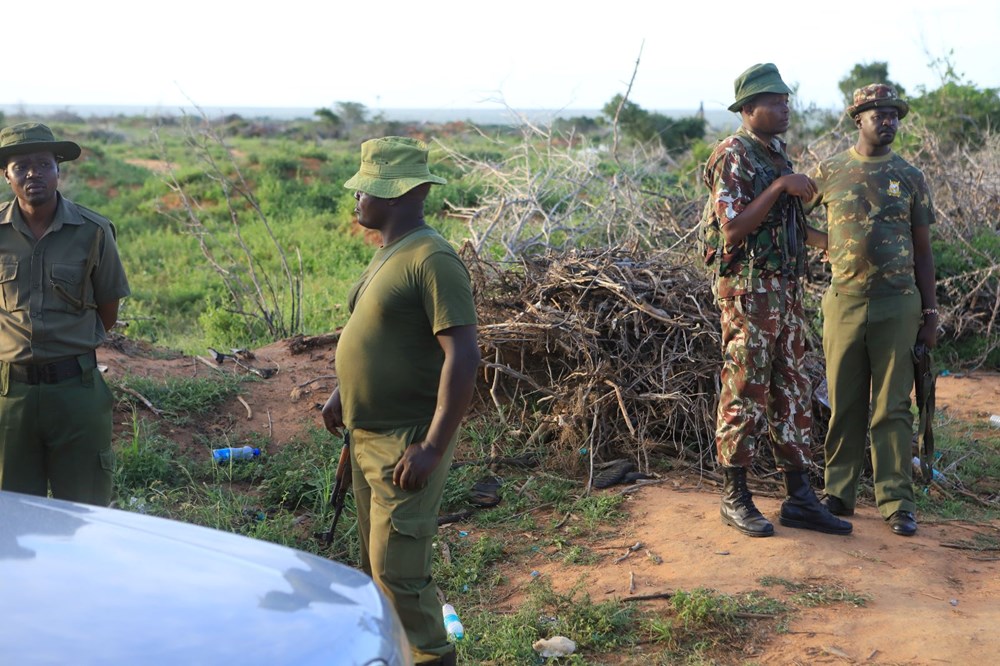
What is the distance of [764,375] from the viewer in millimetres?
4453

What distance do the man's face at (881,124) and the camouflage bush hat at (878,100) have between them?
2 cm

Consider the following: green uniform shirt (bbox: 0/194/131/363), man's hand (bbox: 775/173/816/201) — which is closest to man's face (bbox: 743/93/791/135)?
man's hand (bbox: 775/173/816/201)

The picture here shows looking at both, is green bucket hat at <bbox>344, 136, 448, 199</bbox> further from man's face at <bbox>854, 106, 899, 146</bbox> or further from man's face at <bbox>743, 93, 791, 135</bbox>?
man's face at <bbox>854, 106, 899, 146</bbox>

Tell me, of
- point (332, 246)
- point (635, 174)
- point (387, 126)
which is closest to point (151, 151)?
point (387, 126)

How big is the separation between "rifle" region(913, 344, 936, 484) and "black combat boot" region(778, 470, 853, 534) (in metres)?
0.76

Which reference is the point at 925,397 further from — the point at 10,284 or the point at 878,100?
the point at 10,284

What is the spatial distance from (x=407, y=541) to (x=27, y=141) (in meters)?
2.05

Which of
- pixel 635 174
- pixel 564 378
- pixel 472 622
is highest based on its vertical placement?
pixel 635 174

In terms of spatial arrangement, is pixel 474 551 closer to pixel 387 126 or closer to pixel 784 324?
pixel 784 324

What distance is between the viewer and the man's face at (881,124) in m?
4.68

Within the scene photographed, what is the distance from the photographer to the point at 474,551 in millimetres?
4699

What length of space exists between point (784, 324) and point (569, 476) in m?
1.62

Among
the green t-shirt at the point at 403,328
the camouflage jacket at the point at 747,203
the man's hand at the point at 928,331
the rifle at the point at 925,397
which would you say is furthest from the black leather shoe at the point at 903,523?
the green t-shirt at the point at 403,328

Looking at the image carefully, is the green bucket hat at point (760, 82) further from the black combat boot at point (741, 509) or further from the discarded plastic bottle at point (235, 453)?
the discarded plastic bottle at point (235, 453)
